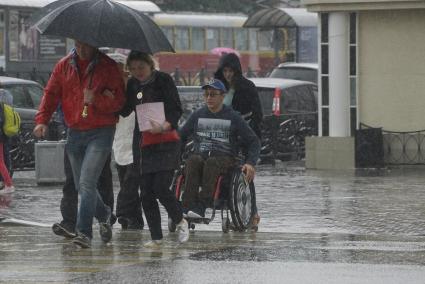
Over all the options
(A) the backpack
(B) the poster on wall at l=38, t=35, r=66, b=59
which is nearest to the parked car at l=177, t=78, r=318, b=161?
(A) the backpack

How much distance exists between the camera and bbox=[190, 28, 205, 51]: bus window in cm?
5791

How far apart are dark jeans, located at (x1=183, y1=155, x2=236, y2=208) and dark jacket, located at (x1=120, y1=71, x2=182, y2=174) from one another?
1192 millimetres

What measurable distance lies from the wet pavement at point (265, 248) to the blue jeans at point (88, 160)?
0.28 metres

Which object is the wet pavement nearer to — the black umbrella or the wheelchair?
the wheelchair

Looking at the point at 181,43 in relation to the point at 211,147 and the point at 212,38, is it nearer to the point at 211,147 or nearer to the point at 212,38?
the point at 212,38

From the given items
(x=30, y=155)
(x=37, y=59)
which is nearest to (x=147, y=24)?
(x=30, y=155)

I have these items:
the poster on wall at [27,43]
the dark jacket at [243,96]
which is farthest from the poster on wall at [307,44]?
the dark jacket at [243,96]

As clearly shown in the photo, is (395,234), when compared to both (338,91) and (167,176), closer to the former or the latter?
(167,176)

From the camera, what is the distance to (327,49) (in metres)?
23.9

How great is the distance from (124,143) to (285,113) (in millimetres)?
14900

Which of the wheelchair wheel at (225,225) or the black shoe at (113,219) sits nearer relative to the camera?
the wheelchair wheel at (225,225)

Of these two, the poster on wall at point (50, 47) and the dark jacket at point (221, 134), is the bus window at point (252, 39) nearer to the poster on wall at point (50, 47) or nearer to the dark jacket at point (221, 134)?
the poster on wall at point (50, 47)

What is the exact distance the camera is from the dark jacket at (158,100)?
1165cm

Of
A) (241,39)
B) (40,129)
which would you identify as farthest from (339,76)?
(241,39)
